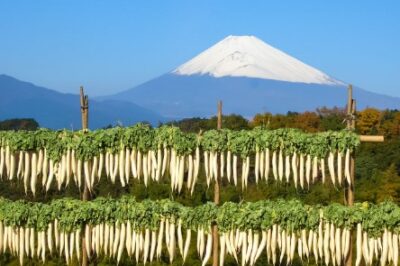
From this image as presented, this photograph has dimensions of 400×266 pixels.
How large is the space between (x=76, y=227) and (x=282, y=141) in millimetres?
4154

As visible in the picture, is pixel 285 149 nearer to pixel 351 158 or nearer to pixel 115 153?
pixel 351 158

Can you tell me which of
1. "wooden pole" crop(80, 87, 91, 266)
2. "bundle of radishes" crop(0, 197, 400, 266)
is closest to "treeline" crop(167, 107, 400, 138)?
"wooden pole" crop(80, 87, 91, 266)

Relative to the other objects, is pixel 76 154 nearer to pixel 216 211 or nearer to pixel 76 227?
pixel 76 227

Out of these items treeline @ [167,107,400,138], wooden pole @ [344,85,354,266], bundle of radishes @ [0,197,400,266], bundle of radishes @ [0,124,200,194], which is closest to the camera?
bundle of radishes @ [0,197,400,266]

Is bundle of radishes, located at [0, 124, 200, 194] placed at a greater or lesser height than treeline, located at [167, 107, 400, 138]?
lesser

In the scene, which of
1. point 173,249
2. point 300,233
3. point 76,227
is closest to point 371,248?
point 300,233

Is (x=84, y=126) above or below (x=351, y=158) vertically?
above

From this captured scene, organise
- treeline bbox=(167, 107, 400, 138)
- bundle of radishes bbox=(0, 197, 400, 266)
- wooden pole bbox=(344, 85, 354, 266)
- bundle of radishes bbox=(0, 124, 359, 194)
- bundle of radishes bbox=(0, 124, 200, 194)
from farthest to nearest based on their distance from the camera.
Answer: treeline bbox=(167, 107, 400, 138) → bundle of radishes bbox=(0, 124, 200, 194) → bundle of radishes bbox=(0, 124, 359, 194) → wooden pole bbox=(344, 85, 354, 266) → bundle of radishes bbox=(0, 197, 400, 266)

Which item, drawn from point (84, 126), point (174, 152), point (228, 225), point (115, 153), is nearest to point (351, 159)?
point (228, 225)

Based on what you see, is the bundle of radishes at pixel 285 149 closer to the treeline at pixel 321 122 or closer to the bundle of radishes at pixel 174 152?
the bundle of radishes at pixel 174 152

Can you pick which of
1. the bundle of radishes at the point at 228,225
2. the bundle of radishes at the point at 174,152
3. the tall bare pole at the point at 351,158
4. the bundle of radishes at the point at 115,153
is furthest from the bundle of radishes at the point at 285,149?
the bundle of radishes at the point at 228,225

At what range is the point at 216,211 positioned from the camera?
507 inches

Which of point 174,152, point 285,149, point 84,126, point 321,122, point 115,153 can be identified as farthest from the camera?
point 321,122

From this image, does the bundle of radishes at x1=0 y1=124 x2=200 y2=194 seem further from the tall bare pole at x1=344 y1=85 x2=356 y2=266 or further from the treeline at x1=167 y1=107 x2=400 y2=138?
the treeline at x1=167 y1=107 x2=400 y2=138
